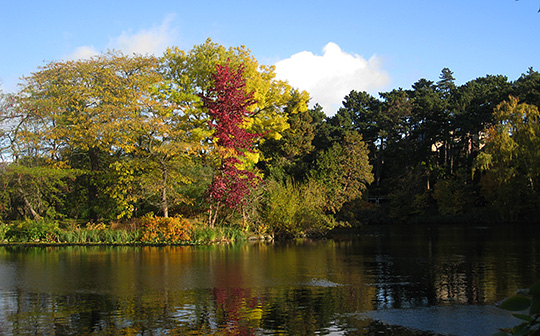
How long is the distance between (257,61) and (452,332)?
2723 cm

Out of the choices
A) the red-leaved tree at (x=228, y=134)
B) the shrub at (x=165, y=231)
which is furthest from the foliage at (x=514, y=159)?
the shrub at (x=165, y=231)

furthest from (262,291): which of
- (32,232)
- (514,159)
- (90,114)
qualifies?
(514,159)

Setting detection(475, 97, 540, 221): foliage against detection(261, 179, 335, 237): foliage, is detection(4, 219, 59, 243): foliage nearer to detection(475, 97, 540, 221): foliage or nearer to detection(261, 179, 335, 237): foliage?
detection(261, 179, 335, 237): foliage

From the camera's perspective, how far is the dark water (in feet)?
29.0

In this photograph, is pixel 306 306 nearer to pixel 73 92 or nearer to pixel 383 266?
pixel 383 266

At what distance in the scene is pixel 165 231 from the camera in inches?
982

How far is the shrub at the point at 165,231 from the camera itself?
24.8 metres

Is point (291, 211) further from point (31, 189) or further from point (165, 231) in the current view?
point (31, 189)

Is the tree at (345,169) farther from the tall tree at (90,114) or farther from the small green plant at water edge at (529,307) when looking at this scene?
the small green plant at water edge at (529,307)

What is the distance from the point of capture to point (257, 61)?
33625 millimetres

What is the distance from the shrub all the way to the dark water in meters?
3.95

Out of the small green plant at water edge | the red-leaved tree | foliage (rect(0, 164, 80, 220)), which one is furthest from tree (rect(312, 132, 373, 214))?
the small green plant at water edge

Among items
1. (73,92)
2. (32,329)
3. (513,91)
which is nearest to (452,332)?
(32,329)

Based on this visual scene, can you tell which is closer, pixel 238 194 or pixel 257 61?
pixel 238 194
